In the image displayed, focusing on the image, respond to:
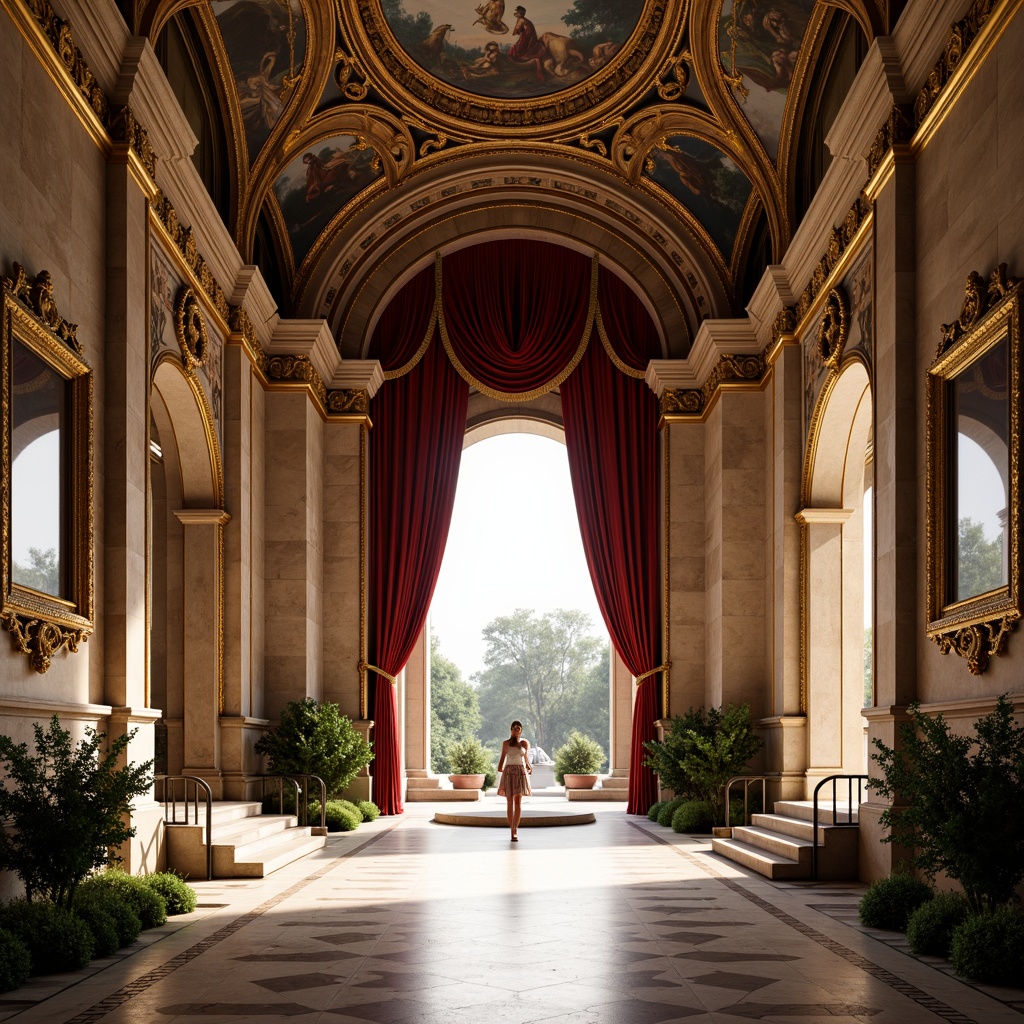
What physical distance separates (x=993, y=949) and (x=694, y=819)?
1072 centimetres

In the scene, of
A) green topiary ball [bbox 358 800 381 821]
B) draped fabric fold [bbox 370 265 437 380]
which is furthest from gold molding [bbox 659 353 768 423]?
green topiary ball [bbox 358 800 381 821]

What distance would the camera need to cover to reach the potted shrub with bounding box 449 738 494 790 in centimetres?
2745

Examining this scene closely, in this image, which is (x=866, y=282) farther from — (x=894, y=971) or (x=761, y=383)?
(x=894, y=971)

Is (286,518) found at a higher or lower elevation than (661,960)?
higher

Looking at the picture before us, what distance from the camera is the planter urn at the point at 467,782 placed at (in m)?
27.4

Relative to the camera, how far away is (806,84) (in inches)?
653

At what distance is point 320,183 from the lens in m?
20.4

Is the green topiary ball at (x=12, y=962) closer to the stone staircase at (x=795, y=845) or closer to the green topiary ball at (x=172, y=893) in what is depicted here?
the green topiary ball at (x=172, y=893)

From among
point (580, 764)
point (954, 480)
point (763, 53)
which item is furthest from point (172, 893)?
point (580, 764)

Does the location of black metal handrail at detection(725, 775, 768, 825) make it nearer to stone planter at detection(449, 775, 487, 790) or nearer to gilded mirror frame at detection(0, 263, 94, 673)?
gilded mirror frame at detection(0, 263, 94, 673)

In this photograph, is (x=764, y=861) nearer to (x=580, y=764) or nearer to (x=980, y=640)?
(x=980, y=640)

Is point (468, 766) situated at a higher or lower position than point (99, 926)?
lower

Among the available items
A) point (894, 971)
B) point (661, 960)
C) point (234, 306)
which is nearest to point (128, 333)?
point (234, 306)

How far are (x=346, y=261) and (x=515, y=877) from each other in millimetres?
12022
